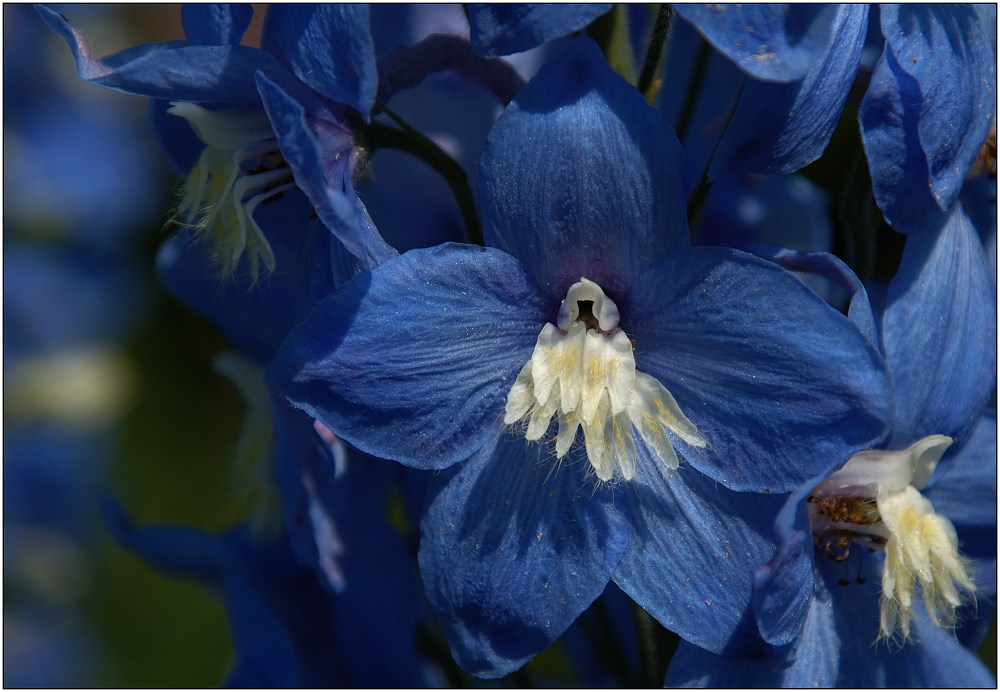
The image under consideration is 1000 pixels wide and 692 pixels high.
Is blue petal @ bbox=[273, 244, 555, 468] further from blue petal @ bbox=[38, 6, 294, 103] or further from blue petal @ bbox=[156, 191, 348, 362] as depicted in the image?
blue petal @ bbox=[38, 6, 294, 103]

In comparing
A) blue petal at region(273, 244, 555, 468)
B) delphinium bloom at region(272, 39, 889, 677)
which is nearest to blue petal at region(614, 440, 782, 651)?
delphinium bloom at region(272, 39, 889, 677)

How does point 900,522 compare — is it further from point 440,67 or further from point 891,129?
point 440,67

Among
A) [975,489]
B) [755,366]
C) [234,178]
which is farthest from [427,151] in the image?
[975,489]

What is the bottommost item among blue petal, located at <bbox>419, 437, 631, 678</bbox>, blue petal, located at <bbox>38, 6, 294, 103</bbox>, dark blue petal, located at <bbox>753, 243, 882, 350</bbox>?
blue petal, located at <bbox>419, 437, 631, 678</bbox>

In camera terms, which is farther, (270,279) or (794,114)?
(270,279)

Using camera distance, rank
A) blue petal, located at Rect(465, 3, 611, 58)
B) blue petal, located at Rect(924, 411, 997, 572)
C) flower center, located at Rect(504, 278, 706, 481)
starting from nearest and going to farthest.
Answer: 1. blue petal, located at Rect(465, 3, 611, 58)
2. flower center, located at Rect(504, 278, 706, 481)
3. blue petal, located at Rect(924, 411, 997, 572)

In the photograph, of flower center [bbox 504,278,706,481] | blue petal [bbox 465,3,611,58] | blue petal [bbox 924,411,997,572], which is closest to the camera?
blue petal [bbox 465,3,611,58]
